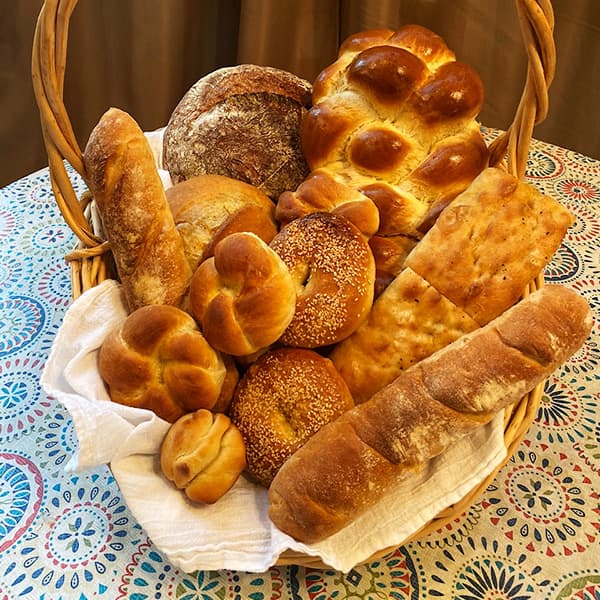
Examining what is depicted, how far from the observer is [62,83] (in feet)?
3.28

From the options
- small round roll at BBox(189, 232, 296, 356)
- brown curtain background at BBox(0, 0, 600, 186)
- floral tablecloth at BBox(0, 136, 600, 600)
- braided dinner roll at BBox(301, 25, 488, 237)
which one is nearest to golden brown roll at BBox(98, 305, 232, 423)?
small round roll at BBox(189, 232, 296, 356)

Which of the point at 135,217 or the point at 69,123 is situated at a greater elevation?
the point at 69,123

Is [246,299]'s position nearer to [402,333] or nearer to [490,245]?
[402,333]

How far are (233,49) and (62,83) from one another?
1.57 meters

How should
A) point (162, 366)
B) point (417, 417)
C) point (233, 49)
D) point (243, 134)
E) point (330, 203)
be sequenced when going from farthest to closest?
1. point (233, 49)
2. point (243, 134)
3. point (330, 203)
4. point (162, 366)
5. point (417, 417)

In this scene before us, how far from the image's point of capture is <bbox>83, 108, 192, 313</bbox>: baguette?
992 mm

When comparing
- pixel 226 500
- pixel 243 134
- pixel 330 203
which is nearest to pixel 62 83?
pixel 243 134

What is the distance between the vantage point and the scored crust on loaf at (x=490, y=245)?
926 mm

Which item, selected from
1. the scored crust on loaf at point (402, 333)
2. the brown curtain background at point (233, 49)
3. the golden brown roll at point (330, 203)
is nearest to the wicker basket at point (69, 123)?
the scored crust on loaf at point (402, 333)

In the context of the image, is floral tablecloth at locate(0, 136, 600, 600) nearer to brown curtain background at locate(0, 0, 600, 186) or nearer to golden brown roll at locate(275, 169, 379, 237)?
golden brown roll at locate(275, 169, 379, 237)

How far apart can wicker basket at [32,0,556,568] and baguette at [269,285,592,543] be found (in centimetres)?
9

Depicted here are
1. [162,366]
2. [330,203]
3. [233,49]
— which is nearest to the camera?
[162,366]

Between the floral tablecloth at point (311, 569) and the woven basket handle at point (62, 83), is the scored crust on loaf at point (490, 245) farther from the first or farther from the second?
the floral tablecloth at point (311, 569)

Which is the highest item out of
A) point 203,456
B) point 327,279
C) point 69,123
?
point 69,123
